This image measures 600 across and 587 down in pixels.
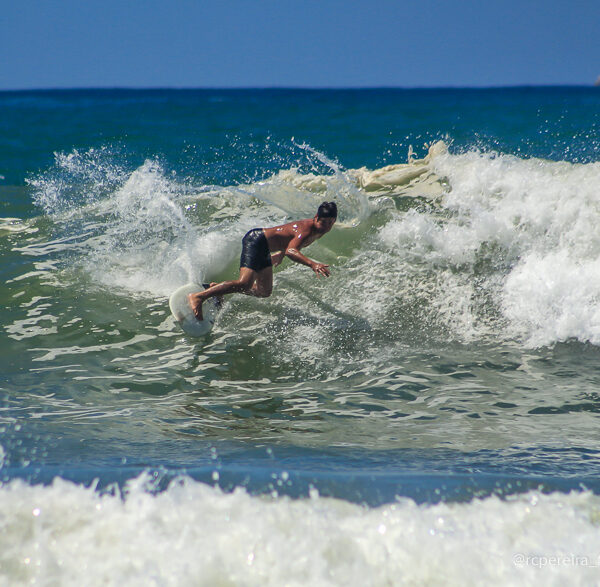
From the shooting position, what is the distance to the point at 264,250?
5617 mm

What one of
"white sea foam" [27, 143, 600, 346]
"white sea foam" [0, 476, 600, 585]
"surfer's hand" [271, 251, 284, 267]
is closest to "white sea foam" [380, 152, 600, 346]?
"white sea foam" [27, 143, 600, 346]

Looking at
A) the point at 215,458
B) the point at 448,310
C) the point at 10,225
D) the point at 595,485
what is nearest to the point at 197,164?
the point at 10,225

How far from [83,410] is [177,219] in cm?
466

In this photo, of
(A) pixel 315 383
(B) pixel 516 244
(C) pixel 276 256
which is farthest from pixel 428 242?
(A) pixel 315 383

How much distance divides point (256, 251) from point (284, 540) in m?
3.38

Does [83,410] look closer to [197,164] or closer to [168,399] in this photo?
[168,399]

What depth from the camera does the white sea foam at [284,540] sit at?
2.41m

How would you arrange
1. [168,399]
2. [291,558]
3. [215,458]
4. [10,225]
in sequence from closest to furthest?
[291,558], [215,458], [168,399], [10,225]

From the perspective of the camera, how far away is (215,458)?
323 cm

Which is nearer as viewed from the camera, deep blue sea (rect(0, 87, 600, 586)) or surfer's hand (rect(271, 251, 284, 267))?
deep blue sea (rect(0, 87, 600, 586))

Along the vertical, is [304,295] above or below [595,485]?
above

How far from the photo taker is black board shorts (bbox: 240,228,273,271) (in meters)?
5.59

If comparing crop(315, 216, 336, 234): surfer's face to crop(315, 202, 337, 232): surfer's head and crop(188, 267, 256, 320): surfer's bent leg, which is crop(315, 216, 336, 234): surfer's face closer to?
crop(315, 202, 337, 232): surfer's head

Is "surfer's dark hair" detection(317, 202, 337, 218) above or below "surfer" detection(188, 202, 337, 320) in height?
above
